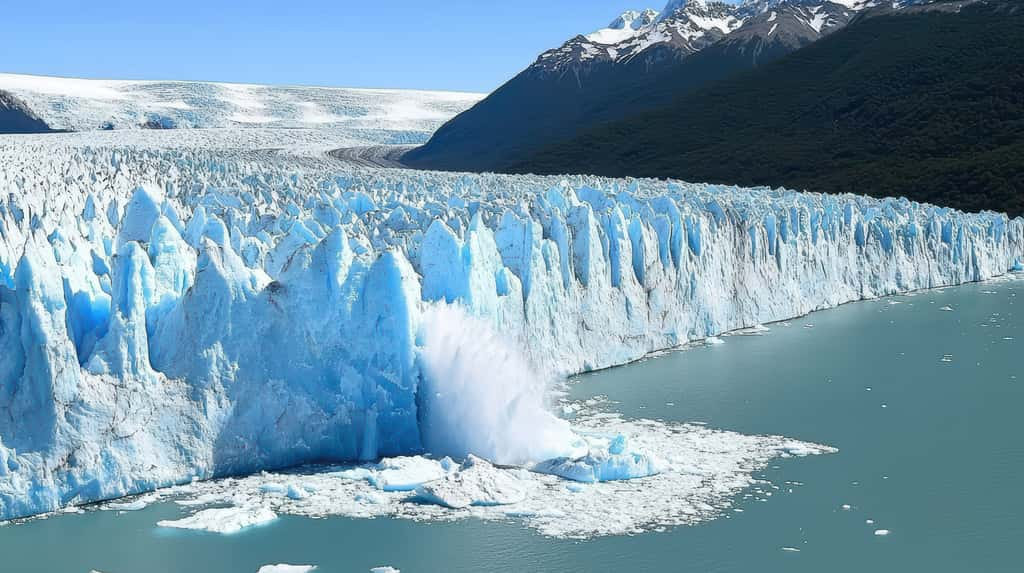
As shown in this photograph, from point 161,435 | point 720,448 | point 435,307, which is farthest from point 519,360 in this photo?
point 161,435

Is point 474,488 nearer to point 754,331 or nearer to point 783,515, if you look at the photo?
point 783,515

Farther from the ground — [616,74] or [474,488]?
[616,74]

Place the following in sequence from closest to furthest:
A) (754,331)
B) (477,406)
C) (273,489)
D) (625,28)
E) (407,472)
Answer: (273,489), (407,472), (477,406), (754,331), (625,28)

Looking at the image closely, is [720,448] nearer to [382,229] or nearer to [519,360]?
[519,360]

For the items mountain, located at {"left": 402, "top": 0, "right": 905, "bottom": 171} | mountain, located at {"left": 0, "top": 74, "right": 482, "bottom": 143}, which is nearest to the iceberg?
mountain, located at {"left": 402, "top": 0, "right": 905, "bottom": 171}

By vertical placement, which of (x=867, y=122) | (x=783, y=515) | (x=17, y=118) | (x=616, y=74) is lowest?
(x=783, y=515)

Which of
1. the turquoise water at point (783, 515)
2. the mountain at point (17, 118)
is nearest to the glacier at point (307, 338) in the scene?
the turquoise water at point (783, 515)

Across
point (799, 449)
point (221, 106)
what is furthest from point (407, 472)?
point (221, 106)

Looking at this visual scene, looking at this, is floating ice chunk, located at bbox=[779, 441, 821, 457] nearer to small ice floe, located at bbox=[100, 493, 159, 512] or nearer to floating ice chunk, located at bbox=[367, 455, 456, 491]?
floating ice chunk, located at bbox=[367, 455, 456, 491]
